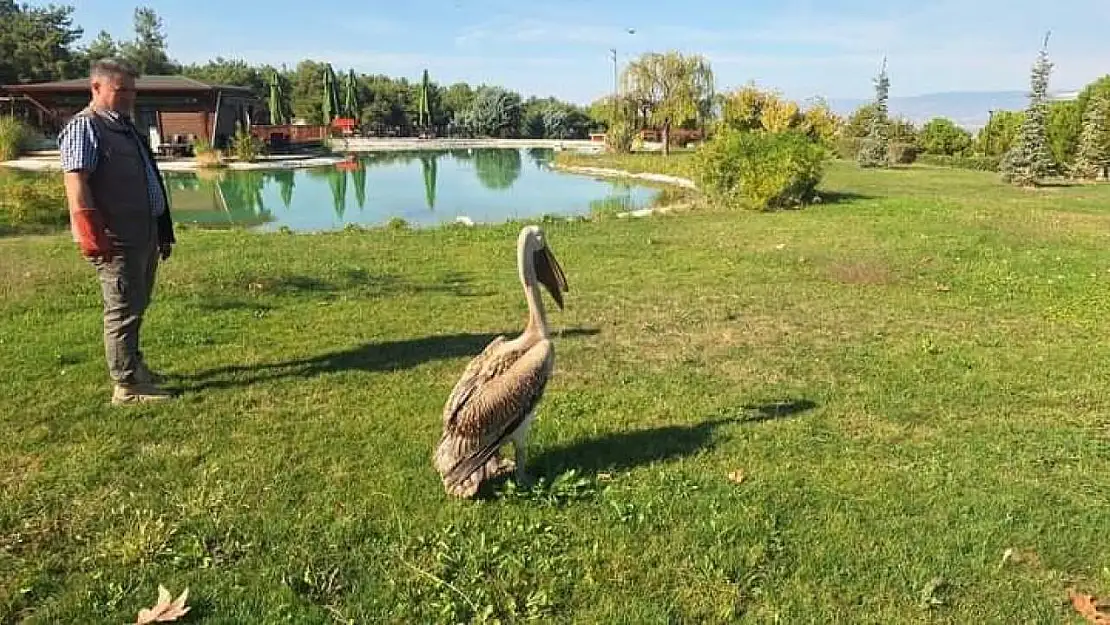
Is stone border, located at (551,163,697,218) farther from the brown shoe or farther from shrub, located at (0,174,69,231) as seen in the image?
the brown shoe

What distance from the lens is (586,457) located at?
15.7ft

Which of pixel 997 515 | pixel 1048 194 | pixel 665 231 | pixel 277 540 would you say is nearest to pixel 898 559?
pixel 997 515

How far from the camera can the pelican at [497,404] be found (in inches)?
160

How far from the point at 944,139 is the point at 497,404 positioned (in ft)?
138

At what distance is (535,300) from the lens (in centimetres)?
437

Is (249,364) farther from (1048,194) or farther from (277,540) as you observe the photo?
(1048,194)

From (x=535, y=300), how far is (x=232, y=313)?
4.80 m

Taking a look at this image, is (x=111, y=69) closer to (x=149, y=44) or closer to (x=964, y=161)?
(x=964, y=161)

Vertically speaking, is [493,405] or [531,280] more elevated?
[531,280]

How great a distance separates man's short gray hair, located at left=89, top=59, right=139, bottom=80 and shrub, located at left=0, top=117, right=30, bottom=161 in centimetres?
3148

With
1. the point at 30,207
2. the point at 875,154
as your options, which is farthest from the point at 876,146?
the point at 30,207

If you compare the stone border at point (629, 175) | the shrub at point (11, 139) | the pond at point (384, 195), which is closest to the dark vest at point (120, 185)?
the pond at point (384, 195)

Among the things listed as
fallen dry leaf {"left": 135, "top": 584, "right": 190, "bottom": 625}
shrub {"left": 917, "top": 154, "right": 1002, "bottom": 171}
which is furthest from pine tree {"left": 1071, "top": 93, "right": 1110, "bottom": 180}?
fallen dry leaf {"left": 135, "top": 584, "right": 190, "bottom": 625}

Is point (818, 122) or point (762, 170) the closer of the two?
point (762, 170)
